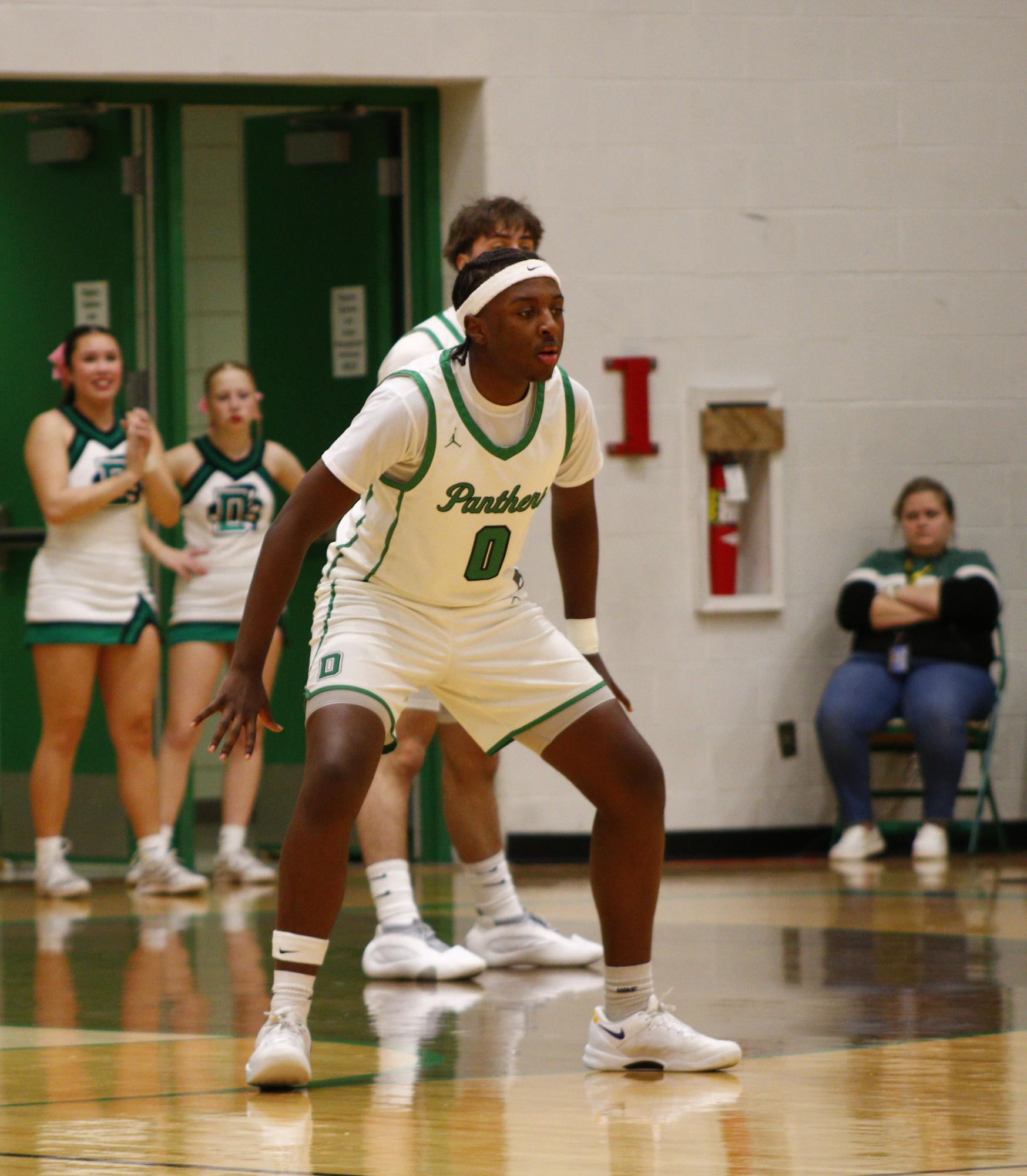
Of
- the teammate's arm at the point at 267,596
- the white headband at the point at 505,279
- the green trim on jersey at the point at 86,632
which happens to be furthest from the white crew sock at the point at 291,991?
the green trim on jersey at the point at 86,632

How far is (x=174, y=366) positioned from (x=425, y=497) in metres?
4.56

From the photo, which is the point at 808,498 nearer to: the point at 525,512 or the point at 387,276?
the point at 387,276

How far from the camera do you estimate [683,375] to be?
26.1ft

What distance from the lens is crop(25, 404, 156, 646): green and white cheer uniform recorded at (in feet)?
23.6

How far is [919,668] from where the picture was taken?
7926 mm

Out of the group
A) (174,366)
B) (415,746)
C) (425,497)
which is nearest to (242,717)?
(425,497)

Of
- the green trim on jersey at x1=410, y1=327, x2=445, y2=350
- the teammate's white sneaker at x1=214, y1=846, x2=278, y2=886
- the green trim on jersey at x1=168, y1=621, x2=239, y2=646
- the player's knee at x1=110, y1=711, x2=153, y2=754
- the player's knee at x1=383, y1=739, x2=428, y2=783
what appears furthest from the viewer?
the green trim on jersey at x1=168, y1=621, x2=239, y2=646

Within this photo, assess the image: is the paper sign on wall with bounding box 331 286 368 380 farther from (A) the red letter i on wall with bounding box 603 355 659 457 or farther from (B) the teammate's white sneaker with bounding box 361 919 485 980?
(B) the teammate's white sneaker with bounding box 361 919 485 980

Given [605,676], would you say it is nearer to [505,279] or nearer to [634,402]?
[505,279]

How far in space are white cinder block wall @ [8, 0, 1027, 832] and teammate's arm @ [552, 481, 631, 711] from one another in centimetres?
368

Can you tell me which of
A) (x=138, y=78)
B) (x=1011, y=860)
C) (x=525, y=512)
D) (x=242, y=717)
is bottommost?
(x=1011, y=860)

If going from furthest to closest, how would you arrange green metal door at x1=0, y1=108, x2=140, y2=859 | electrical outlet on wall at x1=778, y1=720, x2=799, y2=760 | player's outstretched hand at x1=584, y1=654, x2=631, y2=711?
electrical outlet on wall at x1=778, y1=720, x2=799, y2=760 → green metal door at x1=0, y1=108, x2=140, y2=859 → player's outstretched hand at x1=584, y1=654, x2=631, y2=711

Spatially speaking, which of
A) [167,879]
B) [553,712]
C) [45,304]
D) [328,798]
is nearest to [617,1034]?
[553,712]

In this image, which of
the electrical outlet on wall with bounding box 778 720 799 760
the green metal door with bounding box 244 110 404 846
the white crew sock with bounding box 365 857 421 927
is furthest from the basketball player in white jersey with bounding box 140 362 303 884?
the white crew sock with bounding box 365 857 421 927
